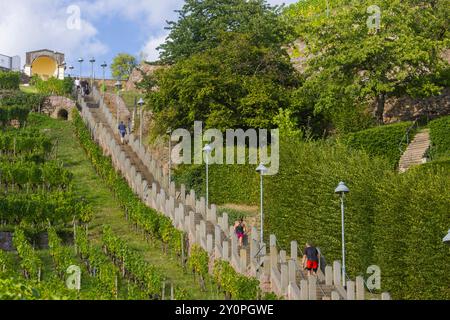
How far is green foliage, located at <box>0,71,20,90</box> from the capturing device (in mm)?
70438

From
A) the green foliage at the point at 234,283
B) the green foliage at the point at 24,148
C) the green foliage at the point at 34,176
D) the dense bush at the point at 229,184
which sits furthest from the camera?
the green foliage at the point at 24,148

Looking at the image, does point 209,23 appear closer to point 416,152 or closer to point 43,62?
point 416,152

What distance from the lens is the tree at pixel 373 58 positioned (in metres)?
48.0

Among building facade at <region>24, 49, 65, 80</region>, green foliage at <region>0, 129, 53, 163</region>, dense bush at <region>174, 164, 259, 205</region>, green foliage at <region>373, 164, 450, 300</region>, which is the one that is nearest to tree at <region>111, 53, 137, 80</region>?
building facade at <region>24, 49, 65, 80</region>

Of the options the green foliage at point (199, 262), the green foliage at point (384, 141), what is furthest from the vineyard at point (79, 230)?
the green foliage at point (384, 141)

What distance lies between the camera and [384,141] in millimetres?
45750

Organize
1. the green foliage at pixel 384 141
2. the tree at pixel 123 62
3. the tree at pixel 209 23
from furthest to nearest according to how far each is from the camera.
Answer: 1. the tree at pixel 123 62
2. the tree at pixel 209 23
3. the green foliage at pixel 384 141

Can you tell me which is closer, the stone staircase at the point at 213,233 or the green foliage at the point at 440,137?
the stone staircase at the point at 213,233

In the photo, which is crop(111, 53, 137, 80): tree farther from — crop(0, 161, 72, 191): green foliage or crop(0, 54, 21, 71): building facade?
crop(0, 161, 72, 191): green foliage

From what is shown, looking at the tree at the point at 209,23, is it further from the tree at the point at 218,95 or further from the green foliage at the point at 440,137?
the green foliage at the point at 440,137

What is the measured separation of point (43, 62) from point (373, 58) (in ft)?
152

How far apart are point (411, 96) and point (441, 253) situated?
818 inches

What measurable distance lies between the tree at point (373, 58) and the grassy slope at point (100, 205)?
10826 millimetres

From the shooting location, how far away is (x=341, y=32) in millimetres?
49500
